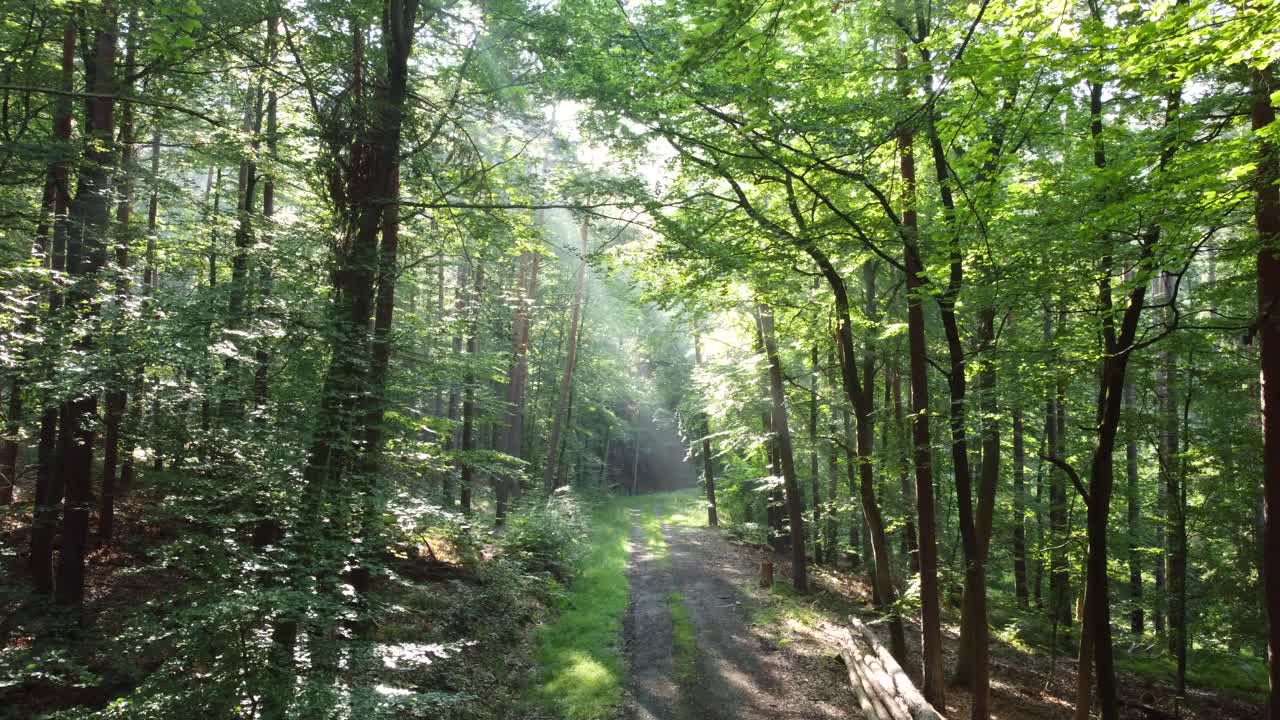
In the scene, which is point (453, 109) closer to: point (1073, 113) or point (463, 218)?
point (463, 218)

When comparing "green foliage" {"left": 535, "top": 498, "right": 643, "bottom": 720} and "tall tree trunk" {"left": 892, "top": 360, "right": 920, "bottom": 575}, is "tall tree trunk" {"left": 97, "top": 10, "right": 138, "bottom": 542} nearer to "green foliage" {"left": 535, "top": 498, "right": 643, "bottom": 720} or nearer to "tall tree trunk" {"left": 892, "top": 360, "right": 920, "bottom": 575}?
"green foliage" {"left": 535, "top": 498, "right": 643, "bottom": 720}

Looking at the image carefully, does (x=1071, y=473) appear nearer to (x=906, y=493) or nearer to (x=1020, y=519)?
(x=906, y=493)

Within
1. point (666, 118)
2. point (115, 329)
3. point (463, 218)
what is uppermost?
point (666, 118)

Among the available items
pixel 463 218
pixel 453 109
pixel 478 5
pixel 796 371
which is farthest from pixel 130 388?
pixel 796 371

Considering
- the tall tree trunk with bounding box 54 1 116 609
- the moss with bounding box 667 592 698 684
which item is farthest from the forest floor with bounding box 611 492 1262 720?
the tall tree trunk with bounding box 54 1 116 609

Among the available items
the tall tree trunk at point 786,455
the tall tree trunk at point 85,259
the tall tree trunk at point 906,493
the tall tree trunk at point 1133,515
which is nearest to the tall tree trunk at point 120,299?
the tall tree trunk at point 85,259

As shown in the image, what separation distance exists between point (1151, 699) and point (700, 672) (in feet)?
28.4

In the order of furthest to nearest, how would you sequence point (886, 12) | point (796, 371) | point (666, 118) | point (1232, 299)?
point (796, 371) < point (1232, 299) < point (666, 118) < point (886, 12)

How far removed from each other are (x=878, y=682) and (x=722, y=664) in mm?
2843

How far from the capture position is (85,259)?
24.0 feet

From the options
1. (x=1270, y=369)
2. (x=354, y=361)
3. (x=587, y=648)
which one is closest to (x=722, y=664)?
(x=587, y=648)

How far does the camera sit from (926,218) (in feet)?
31.0

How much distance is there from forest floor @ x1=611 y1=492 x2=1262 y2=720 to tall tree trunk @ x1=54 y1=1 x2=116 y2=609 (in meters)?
7.24

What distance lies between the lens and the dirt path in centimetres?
858
